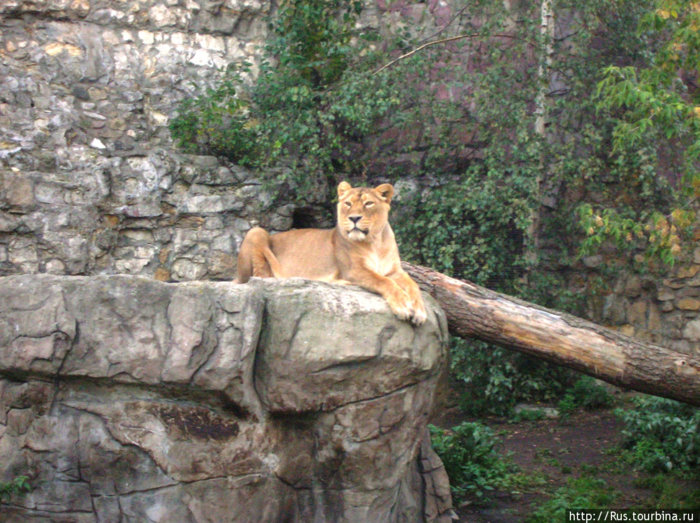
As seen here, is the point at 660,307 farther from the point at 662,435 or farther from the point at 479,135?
the point at 479,135

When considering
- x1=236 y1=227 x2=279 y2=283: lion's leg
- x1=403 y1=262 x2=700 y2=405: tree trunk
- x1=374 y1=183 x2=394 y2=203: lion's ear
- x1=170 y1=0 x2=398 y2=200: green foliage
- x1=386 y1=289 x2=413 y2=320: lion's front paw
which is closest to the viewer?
x1=386 y1=289 x2=413 y2=320: lion's front paw

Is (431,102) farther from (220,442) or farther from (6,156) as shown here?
(220,442)

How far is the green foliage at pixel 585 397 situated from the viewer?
360 inches

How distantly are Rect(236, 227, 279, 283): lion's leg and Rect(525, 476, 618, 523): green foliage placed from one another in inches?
117

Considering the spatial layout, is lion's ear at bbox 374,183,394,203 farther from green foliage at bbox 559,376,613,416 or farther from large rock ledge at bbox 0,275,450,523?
green foliage at bbox 559,376,613,416

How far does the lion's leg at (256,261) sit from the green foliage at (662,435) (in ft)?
12.1

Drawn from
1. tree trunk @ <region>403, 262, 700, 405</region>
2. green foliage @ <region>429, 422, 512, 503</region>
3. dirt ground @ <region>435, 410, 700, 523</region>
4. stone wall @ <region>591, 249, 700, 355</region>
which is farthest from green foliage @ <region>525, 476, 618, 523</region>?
stone wall @ <region>591, 249, 700, 355</region>

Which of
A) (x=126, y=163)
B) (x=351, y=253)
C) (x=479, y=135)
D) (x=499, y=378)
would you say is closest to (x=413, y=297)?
(x=351, y=253)

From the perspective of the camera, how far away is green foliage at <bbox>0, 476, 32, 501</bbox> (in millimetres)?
4680

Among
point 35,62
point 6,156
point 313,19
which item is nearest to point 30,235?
point 6,156

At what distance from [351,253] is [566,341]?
5.96 feet

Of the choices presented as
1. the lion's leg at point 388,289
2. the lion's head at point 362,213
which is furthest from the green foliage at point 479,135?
the lion's leg at point 388,289

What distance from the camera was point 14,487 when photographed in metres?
4.68

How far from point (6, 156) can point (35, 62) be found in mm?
1182
